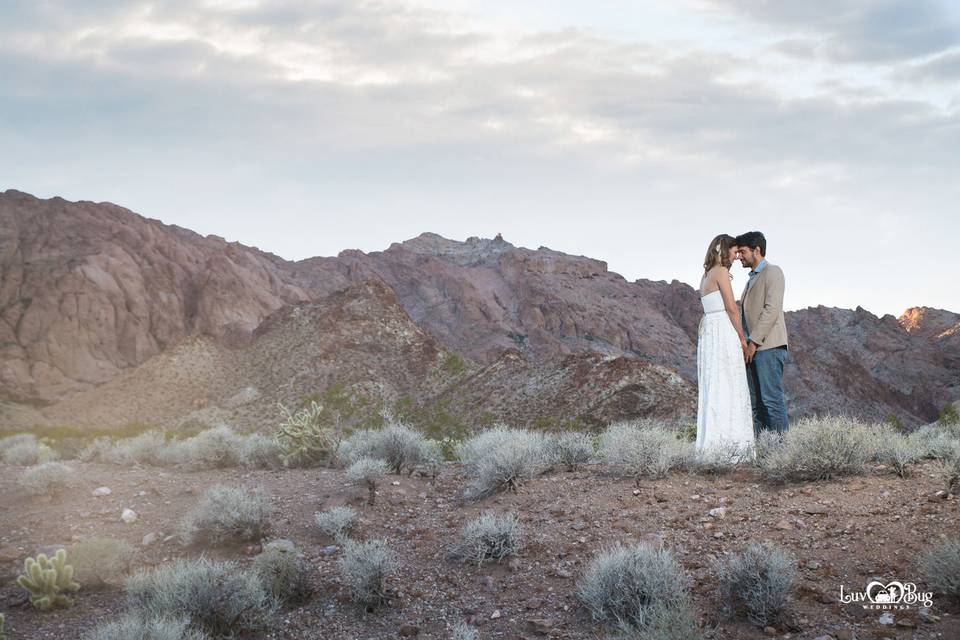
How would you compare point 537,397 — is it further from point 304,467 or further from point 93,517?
point 93,517

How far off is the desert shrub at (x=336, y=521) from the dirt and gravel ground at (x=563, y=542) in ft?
0.42

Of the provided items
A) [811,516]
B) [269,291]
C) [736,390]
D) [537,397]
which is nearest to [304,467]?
[736,390]

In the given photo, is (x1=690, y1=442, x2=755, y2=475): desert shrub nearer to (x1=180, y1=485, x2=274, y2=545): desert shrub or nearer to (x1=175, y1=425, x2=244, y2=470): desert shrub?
(x1=180, y1=485, x2=274, y2=545): desert shrub

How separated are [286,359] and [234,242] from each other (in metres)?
53.7

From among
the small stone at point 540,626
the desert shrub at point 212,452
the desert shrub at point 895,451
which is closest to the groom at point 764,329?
the desert shrub at point 895,451

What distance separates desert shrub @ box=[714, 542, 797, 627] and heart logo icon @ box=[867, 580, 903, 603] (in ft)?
1.45

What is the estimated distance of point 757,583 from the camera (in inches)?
183

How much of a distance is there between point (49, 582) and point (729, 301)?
260 inches

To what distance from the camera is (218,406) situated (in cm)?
2816

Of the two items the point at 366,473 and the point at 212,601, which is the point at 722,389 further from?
the point at 212,601

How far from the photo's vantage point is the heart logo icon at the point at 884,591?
15.0ft

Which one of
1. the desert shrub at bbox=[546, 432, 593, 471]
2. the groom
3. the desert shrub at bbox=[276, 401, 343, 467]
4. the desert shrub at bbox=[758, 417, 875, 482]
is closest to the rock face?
the desert shrub at bbox=[276, 401, 343, 467]

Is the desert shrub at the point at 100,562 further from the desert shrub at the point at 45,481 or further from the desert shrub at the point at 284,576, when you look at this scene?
the desert shrub at the point at 45,481

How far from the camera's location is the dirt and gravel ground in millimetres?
4875
